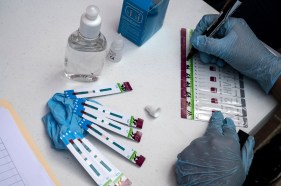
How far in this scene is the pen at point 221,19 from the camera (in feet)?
2.62

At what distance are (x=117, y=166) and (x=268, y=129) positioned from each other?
0.50 metres

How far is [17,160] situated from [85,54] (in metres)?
0.26

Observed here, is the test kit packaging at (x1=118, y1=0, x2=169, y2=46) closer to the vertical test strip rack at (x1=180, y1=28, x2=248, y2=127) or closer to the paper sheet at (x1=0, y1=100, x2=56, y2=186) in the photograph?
the vertical test strip rack at (x1=180, y1=28, x2=248, y2=127)

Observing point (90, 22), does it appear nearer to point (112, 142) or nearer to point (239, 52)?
point (112, 142)

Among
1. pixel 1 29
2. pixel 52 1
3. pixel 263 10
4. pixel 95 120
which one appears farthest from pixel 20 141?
pixel 263 10

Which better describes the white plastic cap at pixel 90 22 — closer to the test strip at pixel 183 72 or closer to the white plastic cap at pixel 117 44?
the white plastic cap at pixel 117 44

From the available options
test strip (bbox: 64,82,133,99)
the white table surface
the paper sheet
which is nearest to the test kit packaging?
the white table surface

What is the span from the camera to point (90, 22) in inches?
24.8

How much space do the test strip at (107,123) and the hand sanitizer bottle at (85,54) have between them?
95 millimetres

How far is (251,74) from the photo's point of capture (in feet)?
2.86

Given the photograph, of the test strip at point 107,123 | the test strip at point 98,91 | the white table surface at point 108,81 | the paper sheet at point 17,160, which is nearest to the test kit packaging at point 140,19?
the white table surface at point 108,81

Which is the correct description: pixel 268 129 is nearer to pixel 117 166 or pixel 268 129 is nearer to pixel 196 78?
pixel 196 78

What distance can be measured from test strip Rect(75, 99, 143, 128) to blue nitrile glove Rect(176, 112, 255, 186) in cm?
12

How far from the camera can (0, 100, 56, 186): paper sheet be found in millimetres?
598
